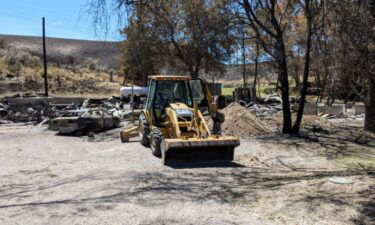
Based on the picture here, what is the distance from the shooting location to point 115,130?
712 inches

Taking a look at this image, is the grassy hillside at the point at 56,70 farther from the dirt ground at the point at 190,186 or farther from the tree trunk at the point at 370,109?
the dirt ground at the point at 190,186

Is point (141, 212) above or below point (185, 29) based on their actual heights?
below

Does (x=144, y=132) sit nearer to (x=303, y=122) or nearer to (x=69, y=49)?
(x=303, y=122)

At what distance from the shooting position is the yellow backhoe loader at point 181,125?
10203 millimetres

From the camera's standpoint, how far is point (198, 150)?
1030 centimetres

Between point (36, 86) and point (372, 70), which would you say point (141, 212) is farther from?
point (36, 86)

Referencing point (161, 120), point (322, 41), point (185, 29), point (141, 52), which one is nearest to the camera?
point (322, 41)

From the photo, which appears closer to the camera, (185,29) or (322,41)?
(322,41)

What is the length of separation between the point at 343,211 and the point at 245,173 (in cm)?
335

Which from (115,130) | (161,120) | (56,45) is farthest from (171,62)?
(56,45)

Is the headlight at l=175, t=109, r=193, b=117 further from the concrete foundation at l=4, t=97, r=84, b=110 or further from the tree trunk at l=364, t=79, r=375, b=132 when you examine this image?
the concrete foundation at l=4, t=97, r=84, b=110

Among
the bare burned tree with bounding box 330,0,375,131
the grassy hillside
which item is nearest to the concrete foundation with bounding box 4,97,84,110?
the grassy hillside

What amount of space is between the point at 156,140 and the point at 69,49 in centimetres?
5921

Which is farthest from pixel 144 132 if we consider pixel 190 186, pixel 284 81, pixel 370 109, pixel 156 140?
pixel 370 109
